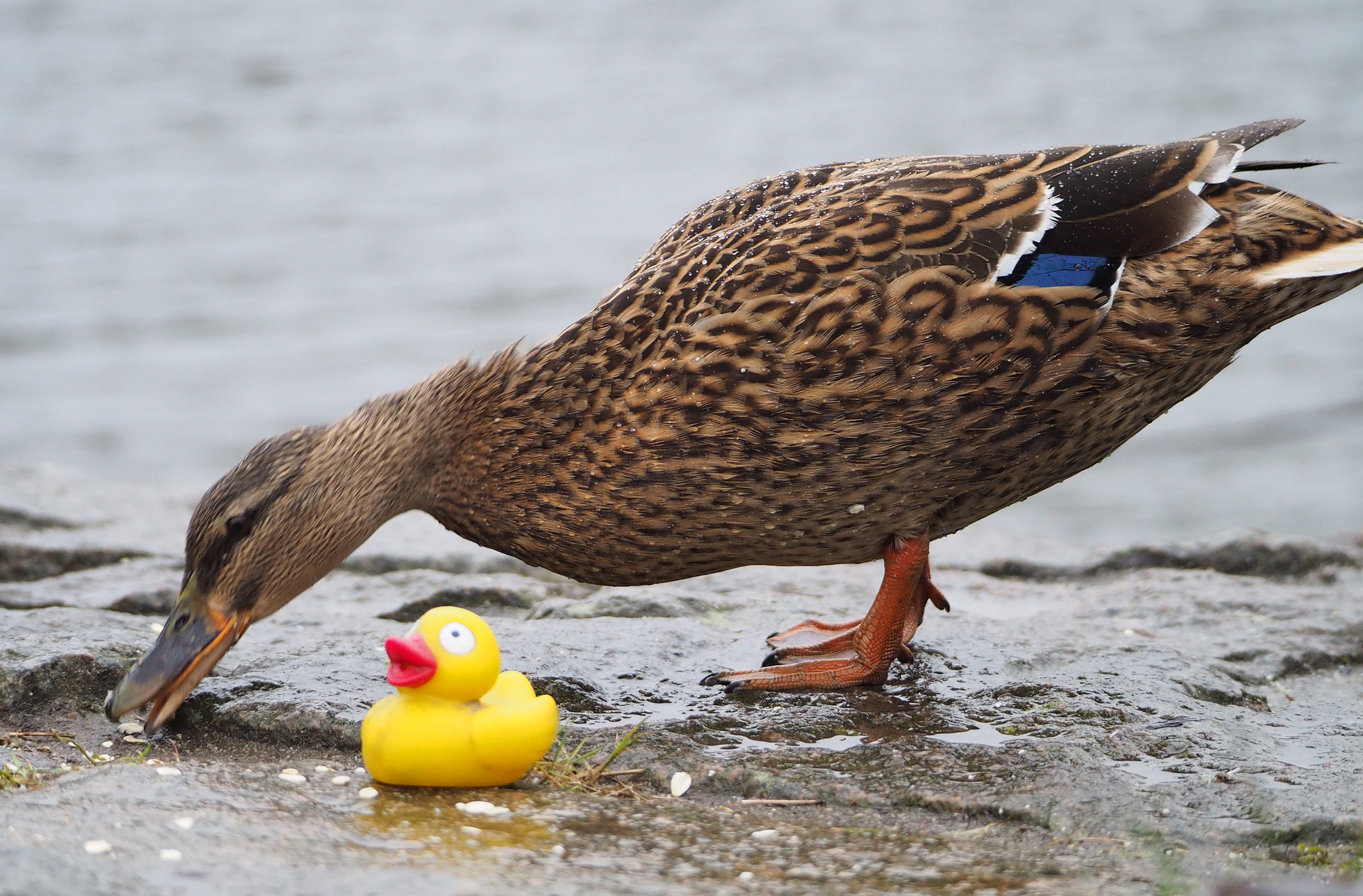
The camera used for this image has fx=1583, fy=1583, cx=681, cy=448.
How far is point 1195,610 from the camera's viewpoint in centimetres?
497

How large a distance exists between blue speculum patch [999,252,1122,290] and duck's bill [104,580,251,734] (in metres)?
2.06

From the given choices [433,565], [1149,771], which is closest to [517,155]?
[433,565]

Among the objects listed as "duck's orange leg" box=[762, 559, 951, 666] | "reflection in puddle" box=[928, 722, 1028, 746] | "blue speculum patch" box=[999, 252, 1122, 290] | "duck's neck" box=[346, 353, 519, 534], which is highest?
"blue speculum patch" box=[999, 252, 1122, 290]

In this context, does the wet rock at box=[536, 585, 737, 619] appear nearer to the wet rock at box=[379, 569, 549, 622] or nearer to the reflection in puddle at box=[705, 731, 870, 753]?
the wet rock at box=[379, 569, 549, 622]

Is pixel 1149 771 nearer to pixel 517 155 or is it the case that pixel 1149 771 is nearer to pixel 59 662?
pixel 59 662

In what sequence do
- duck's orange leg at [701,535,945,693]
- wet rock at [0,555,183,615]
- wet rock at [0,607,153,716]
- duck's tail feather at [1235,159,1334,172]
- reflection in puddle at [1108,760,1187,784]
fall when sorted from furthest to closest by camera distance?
wet rock at [0,555,183,615] → duck's tail feather at [1235,159,1334,172] → duck's orange leg at [701,535,945,693] → wet rock at [0,607,153,716] → reflection in puddle at [1108,760,1187,784]

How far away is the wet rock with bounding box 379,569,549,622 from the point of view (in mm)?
5004

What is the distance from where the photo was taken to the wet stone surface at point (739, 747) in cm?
276

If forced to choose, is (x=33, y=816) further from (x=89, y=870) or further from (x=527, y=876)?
(x=527, y=876)

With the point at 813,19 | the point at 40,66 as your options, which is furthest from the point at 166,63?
the point at 813,19

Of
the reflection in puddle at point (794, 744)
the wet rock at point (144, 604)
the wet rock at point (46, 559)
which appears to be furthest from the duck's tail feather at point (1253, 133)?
the wet rock at point (46, 559)

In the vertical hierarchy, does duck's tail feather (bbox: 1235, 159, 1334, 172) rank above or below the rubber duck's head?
above

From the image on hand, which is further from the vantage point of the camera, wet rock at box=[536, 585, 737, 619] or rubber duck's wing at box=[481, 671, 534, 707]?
wet rock at box=[536, 585, 737, 619]

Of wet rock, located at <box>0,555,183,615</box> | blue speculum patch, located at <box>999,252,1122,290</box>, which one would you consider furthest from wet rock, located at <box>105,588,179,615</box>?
blue speculum patch, located at <box>999,252,1122,290</box>
